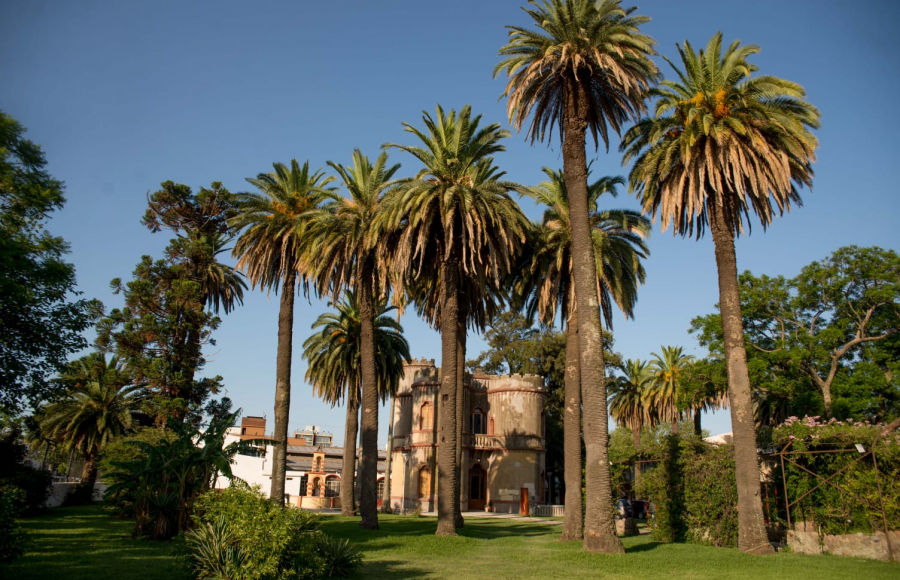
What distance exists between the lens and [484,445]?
48625 mm

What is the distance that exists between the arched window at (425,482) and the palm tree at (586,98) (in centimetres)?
2920

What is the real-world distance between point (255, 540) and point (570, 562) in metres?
8.94

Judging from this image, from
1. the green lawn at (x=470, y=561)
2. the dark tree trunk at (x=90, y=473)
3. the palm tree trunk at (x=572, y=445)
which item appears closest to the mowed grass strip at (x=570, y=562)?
the green lawn at (x=470, y=561)

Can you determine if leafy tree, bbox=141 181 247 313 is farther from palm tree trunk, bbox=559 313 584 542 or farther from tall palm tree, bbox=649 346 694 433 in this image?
tall palm tree, bbox=649 346 694 433

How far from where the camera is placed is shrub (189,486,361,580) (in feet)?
37.1

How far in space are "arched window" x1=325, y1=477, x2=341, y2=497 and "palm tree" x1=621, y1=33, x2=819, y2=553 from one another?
4626cm

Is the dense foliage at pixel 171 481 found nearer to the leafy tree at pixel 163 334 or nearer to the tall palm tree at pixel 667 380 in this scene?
the leafy tree at pixel 163 334

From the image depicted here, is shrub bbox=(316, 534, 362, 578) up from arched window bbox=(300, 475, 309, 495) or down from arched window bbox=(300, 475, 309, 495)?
up

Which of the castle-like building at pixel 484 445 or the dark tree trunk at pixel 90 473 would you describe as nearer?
the dark tree trunk at pixel 90 473

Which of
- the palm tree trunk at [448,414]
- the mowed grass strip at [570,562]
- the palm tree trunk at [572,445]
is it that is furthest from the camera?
the palm tree trunk at [572,445]

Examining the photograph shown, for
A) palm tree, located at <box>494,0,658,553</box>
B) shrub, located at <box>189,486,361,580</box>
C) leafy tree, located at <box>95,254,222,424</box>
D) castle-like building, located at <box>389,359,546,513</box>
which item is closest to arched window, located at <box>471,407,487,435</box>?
castle-like building, located at <box>389,359,546,513</box>

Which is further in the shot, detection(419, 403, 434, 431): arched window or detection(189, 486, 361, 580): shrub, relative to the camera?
detection(419, 403, 434, 431): arched window

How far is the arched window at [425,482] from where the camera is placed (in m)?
46.9

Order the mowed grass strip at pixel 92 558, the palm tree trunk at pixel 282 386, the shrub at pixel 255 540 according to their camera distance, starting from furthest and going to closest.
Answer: the palm tree trunk at pixel 282 386, the mowed grass strip at pixel 92 558, the shrub at pixel 255 540
